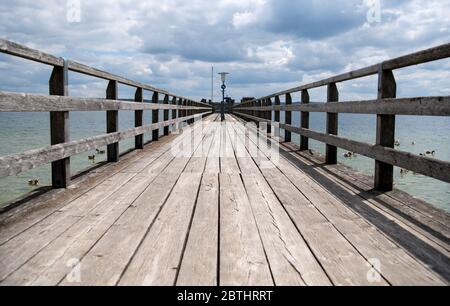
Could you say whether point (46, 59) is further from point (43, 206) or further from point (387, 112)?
point (387, 112)

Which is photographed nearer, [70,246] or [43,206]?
[70,246]

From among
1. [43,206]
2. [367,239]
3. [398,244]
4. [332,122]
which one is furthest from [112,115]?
[398,244]

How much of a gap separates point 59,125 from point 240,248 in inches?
100

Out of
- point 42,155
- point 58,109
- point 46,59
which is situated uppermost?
point 46,59

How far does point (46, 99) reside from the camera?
12.5ft

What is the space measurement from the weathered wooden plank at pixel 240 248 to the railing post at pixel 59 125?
5.43 ft

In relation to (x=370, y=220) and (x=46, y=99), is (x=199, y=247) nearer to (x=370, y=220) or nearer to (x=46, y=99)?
(x=370, y=220)

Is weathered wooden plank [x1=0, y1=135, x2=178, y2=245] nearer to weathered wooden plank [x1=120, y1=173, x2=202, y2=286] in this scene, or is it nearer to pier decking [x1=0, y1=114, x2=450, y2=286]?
pier decking [x1=0, y1=114, x2=450, y2=286]

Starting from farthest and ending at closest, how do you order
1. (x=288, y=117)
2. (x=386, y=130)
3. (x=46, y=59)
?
(x=288, y=117) → (x=386, y=130) → (x=46, y=59)

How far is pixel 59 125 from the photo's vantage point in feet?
13.9

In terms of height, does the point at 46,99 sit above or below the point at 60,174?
above
